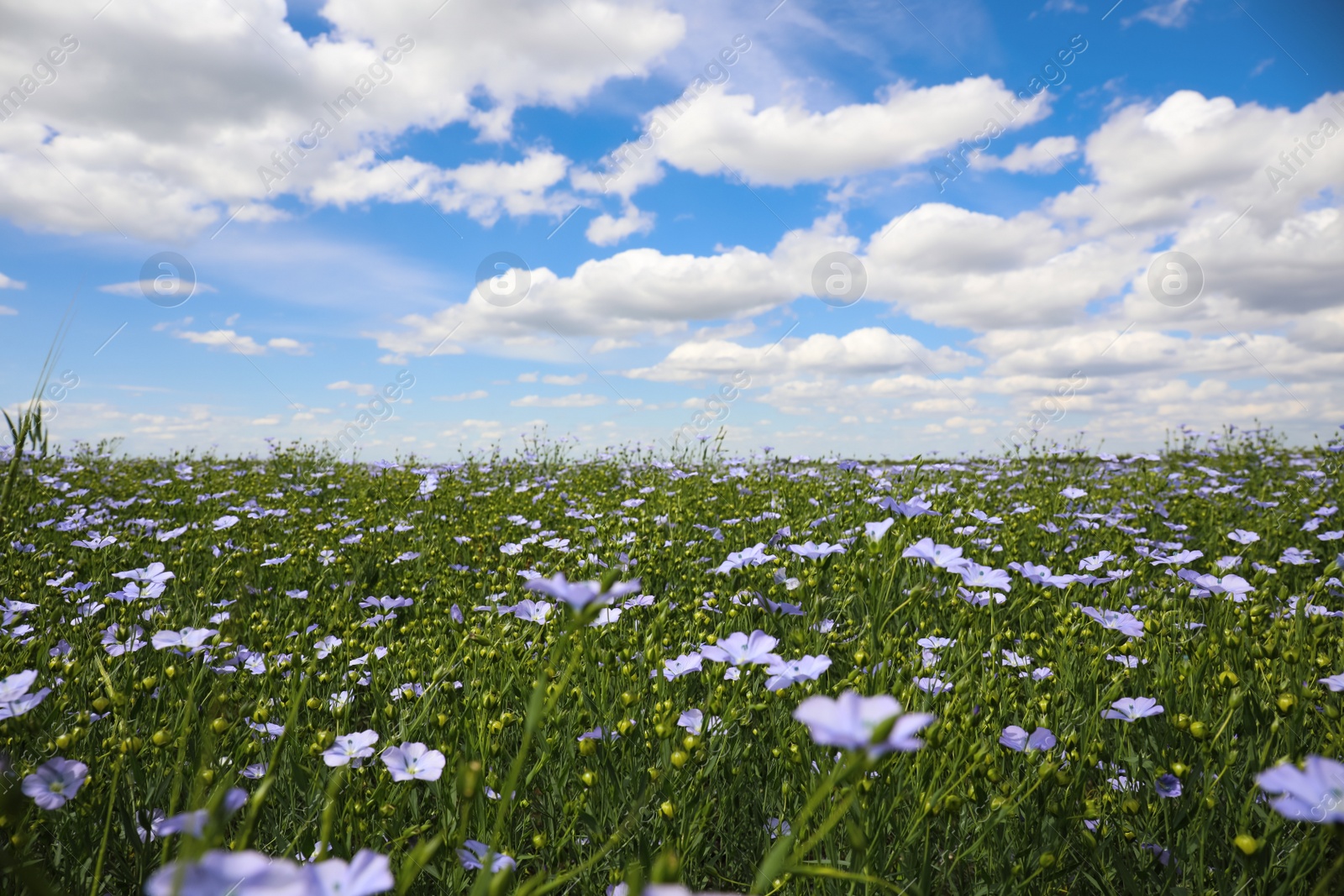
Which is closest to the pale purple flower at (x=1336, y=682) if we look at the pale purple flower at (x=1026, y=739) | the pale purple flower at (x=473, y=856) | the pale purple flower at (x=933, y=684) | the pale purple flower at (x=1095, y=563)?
the pale purple flower at (x=1026, y=739)

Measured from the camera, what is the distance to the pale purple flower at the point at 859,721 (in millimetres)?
591

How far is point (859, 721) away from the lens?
0.66 metres

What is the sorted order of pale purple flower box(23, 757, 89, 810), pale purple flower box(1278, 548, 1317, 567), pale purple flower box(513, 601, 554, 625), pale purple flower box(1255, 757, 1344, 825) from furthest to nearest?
1. pale purple flower box(1278, 548, 1317, 567)
2. pale purple flower box(513, 601, 554, 625)
3. pale purple flower box(23, 757, 89, 810)
4. pale purple flower box(1255, 757, 1344, 825)

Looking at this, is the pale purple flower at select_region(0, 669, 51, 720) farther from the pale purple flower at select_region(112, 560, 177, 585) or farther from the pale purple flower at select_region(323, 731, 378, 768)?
the pale purple flower at select_region(112, 560, 177, 585)

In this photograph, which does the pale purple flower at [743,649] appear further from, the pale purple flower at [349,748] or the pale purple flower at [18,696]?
the pale purple flower at [18,696]

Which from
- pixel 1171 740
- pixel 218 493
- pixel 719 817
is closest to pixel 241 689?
pixel 719 817

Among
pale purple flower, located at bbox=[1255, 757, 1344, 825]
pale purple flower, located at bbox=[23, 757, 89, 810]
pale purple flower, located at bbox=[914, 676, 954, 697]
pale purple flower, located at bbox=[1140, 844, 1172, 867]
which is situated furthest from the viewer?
pale purple flower, located at bbox=[914, 676, 954, 697]

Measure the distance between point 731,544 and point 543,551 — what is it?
3.42ft

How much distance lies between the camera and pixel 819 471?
764 cm

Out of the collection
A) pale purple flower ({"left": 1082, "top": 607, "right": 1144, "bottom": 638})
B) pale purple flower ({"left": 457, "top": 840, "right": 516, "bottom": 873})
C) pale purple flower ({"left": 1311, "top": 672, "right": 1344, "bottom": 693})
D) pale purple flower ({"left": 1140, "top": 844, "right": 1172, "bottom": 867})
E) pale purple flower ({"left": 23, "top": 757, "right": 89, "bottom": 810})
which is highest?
pale purple flower ({"left": 23, "top": 757, "right": 89, "bottom": 810})

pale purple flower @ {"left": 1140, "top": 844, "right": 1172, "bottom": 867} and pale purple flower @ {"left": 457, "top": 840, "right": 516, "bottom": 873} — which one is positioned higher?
pale purple flower @ {"left": 457, "top": 840, "right": 516, "bottom": 873}

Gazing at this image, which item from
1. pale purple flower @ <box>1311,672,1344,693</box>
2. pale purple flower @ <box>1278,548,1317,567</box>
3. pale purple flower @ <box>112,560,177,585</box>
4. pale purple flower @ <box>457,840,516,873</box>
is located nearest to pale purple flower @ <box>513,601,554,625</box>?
pale purple flower @ <box>457,840,516,873</box>

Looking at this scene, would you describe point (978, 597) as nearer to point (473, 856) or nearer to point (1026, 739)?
point (1026, 739)

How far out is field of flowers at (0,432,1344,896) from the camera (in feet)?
3.73
